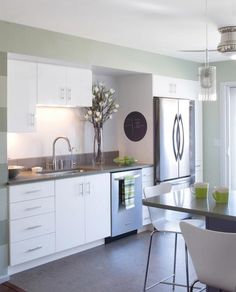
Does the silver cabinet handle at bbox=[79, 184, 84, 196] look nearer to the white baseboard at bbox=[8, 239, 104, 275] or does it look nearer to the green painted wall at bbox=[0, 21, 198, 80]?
the white baseboard at bbox=[8, 239, 104, 275]

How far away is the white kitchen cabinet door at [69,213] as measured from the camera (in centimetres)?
418

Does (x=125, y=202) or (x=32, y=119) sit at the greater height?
(x=32, y=119)

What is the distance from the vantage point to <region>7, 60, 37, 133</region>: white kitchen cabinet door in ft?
12.9

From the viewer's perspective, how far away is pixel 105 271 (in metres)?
3.92

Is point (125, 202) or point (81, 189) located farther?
point (125, 202)

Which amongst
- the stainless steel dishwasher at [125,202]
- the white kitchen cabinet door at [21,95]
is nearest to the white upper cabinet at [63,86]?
the white kitchen cabinet door at [21,95]

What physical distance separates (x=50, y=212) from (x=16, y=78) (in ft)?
4.62

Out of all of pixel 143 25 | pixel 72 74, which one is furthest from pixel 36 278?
pixel 143 25

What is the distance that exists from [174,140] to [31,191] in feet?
8.12

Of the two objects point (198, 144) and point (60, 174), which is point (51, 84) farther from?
point (198, 144)

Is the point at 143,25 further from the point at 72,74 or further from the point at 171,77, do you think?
the point at 171,77

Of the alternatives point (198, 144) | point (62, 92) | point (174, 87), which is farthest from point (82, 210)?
point (198, 144)

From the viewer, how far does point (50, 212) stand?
13.4 ft

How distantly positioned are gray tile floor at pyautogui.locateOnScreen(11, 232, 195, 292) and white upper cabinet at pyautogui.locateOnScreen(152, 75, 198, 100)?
6.91 feet
